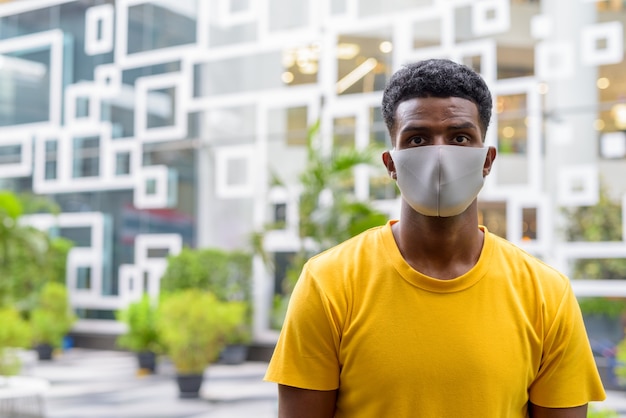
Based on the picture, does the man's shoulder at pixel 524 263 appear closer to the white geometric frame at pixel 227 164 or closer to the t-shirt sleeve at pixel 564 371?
the t-shirt sleeve at pixel 564 371

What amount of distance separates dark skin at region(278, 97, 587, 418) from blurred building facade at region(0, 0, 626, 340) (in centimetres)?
419

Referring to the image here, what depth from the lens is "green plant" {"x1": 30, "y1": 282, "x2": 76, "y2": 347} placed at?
29.3ft

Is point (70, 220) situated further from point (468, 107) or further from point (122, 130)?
point (468, 107)

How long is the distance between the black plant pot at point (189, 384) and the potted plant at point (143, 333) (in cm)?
148

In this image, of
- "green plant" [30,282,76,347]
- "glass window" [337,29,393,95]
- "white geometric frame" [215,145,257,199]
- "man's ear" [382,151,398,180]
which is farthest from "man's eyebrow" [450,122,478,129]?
"green plant" [30,282,76,347]

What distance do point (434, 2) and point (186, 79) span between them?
123 inches

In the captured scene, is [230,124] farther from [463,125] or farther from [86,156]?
[463,125]

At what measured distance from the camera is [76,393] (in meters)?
6.84

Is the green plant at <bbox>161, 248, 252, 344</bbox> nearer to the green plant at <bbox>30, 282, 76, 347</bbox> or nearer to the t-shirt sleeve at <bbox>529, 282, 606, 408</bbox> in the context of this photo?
the green plant at <bbox>30, 282, 76, 347</bbox>

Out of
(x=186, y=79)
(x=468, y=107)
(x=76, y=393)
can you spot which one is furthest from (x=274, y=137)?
(x=468, y=107)

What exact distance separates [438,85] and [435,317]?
0.35 metres

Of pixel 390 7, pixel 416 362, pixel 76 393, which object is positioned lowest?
pixel 76 393

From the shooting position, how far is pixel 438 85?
1.08 meters

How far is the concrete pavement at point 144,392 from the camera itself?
19.4 ft
